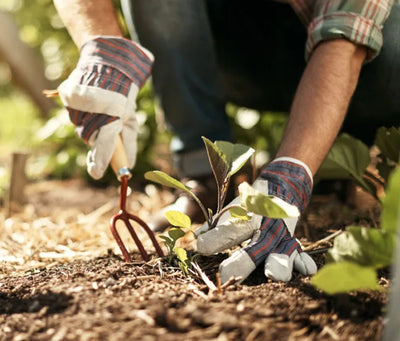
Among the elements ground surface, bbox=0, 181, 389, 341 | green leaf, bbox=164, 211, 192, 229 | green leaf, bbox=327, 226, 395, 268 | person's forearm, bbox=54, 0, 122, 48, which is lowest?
ground surface, bbox=0, 181, 389, 341

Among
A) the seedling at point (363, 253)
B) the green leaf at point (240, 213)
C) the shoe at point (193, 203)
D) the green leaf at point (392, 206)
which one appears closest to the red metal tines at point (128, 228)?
the green leaf at point (240, 213)

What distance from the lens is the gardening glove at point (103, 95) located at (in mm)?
1255

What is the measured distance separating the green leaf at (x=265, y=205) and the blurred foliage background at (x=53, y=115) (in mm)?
1187

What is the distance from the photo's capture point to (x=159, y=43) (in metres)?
1.75

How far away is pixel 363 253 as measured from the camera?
2.64ft

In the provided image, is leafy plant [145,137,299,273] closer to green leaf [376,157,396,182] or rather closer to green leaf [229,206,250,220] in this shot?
green leaf [229,206,250,220]

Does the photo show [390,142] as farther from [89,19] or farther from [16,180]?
[16,180]

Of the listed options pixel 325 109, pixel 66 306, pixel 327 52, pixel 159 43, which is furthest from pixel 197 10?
pixel 66 306

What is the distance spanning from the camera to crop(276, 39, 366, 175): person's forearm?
1.20m

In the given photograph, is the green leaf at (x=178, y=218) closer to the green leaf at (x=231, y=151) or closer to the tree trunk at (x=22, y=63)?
the green leaf at (x=231, y=151)

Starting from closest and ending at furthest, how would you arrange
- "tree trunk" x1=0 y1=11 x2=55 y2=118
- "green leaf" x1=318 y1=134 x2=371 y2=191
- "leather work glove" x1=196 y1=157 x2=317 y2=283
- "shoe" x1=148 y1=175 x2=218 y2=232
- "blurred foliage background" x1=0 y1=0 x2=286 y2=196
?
"leather work glove" x1=196 y1=157 x2=317 y2=283
"green leaf" x1=318 y1=134 x2=371 y2=191
"shoe" x1=148 y1=175 x2=218 y2=232
"blurred foliage background" x1=0 y1=0 x2=286 y2=196
"tree trunk" x1=0 y1=11 x2=55 y2=118

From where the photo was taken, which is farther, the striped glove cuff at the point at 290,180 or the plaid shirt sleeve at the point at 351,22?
the plaid shirt sleeve at the point at 351,22

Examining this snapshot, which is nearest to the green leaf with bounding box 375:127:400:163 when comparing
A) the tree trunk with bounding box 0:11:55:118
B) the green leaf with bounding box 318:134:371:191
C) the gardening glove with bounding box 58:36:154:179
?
the green leaf with bounding box 318:134:371:191

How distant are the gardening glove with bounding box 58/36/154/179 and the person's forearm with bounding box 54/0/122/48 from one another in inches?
2.0
